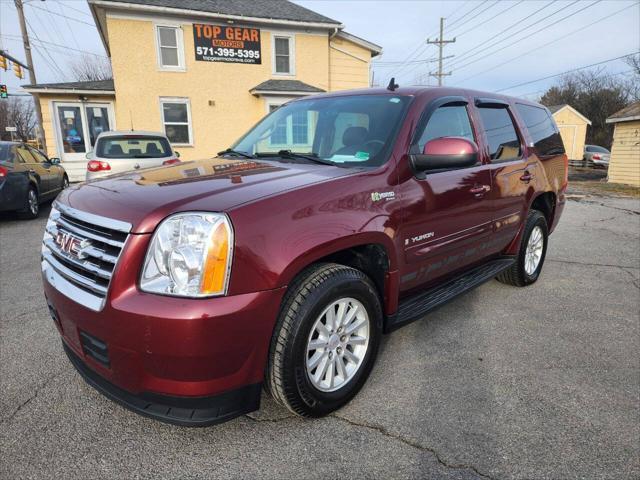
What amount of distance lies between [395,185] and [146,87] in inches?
584

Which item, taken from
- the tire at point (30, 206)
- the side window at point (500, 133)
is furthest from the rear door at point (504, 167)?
the tire at point (30, 206)

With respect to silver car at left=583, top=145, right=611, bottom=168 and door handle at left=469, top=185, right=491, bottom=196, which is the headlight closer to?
door handle at left=469, top=185, right=491, bottom=196

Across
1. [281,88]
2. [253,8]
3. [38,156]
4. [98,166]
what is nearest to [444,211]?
[98,166]

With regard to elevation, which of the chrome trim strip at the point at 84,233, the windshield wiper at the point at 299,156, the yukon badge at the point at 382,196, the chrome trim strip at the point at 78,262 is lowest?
the chrome trim strip at the point at 78,262

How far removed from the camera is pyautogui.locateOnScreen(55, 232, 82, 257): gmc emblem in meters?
2.12

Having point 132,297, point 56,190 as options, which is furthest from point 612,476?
point 56,190

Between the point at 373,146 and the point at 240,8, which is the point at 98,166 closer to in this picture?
the point at 373,146

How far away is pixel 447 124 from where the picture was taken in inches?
128

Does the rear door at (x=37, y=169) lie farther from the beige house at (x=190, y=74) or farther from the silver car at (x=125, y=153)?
the beige house at (x=190, y=74)

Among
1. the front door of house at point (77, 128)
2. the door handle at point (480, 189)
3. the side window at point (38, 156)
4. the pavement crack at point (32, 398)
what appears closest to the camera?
the pavement crack at point (32, 398)

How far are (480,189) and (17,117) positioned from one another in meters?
70.0

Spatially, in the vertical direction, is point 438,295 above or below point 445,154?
below

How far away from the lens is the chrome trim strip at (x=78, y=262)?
1.93m

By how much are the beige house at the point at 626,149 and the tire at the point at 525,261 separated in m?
17.3
